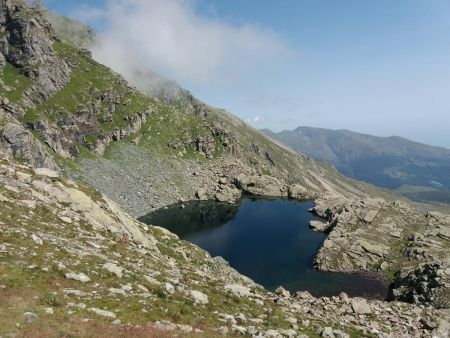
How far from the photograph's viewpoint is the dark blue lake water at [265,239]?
A: 249 ft

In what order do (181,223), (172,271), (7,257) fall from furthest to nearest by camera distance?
(181,223)
(172,271)
(7,257)

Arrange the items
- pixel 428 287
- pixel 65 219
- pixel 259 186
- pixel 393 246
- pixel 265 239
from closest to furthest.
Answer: pixel 65 219 → pixel 428 287 → pixel 393 246 → pixel 265 239 → pixel 259 186

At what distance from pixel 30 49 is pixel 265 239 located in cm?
12213

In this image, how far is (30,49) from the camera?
147 metres

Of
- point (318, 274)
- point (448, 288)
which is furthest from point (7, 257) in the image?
point (318, 274)

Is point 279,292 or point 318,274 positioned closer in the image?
point 279,292

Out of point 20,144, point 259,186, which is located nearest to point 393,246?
point 259,186

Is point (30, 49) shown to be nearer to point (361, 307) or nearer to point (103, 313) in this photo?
point (361, 307)

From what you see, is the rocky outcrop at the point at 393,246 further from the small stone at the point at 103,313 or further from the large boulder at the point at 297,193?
the small stone at the point at 103,313

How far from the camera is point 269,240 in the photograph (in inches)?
4200

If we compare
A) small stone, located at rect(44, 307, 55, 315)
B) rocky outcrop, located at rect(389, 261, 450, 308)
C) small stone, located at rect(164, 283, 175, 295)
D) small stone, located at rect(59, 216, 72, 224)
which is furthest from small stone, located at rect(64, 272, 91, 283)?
rocky outcrop, located at rect(389, 261, 450, 308)

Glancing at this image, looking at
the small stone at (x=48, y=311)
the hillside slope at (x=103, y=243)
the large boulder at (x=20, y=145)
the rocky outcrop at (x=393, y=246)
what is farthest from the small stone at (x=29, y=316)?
the large boulder at (x=20, y=145)

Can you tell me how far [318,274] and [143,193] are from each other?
75602mm

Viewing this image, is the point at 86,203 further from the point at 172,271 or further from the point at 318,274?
the point at 318,274
